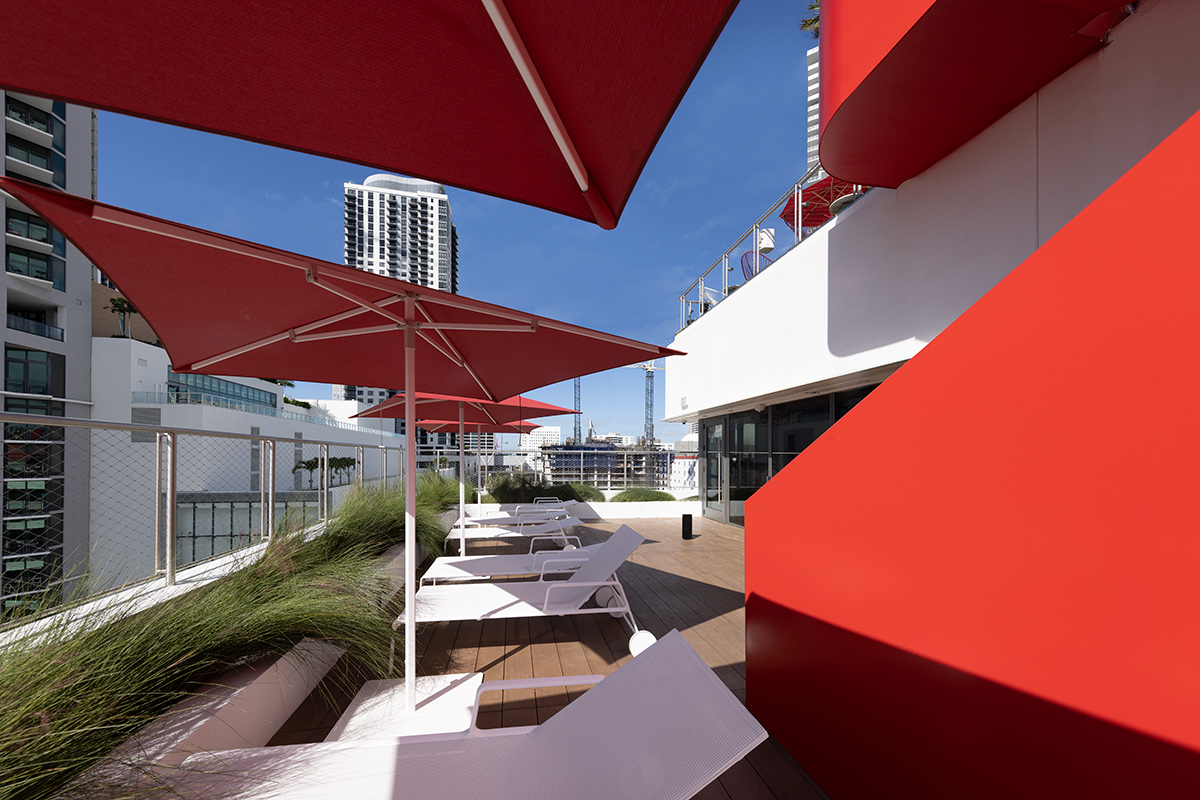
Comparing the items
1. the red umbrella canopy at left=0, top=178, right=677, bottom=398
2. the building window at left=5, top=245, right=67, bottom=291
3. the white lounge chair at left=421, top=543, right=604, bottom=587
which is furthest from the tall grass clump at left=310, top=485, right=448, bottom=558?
the building window at left=5, top=245, right=67, bottom=291

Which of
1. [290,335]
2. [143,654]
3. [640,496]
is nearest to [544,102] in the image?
[290,335]

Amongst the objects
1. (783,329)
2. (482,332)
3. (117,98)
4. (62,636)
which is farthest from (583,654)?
(783,329)

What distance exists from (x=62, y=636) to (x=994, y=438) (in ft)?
11.2

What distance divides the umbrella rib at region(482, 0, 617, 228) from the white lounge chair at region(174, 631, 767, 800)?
72.4 inches

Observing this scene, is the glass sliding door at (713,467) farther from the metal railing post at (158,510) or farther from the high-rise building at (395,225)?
the high-rise building at (395,225)

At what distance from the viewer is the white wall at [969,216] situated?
321cm

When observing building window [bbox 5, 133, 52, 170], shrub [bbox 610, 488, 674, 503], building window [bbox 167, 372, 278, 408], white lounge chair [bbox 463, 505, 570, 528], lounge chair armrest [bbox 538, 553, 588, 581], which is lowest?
Result: shrub [bbox 610, 488, 674, 503]

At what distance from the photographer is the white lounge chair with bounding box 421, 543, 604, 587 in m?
4.79

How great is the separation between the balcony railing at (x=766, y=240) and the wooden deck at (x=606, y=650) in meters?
4.66

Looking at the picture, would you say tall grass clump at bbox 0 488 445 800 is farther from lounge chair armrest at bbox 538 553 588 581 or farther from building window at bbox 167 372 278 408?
building window at bbox 167 372 278 408

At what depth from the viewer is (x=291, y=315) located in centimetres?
289

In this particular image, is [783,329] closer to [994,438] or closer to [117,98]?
[994,438]

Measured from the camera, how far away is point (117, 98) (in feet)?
5.43

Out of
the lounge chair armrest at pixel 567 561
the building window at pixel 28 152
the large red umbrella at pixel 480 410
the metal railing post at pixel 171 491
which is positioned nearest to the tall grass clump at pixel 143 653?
the metal railing post at pixel 171 491
